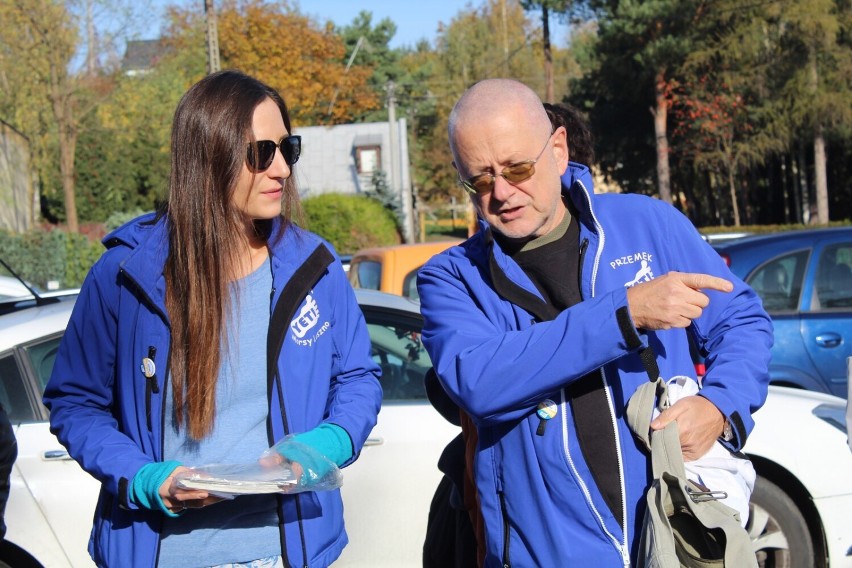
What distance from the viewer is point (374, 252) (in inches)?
313

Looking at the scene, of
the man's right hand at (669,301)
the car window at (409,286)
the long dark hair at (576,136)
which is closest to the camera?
the man's right hand at (669,301)

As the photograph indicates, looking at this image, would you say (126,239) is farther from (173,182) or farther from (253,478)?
(253,478)

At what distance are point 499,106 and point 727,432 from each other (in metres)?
0.87

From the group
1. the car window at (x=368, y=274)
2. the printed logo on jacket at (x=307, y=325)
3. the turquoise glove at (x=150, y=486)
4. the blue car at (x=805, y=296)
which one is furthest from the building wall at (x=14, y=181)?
the turquoise glove at (x=150, y=486)

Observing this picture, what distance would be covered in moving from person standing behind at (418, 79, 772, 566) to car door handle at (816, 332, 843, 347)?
4.89 m

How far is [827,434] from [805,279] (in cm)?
268

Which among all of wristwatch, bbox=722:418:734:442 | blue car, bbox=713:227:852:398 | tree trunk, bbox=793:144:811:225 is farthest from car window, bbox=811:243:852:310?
tree trunk, bbox=793:144:811:225

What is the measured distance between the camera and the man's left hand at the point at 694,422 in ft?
6.31

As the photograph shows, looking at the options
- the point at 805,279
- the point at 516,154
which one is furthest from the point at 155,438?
the point at 805,279

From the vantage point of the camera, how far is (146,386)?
222 centimetres

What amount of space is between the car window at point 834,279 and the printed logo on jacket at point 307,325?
5364 mm

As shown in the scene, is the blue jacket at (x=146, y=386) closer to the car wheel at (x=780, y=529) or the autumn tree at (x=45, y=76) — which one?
the car wheel at (x=780, y=529)

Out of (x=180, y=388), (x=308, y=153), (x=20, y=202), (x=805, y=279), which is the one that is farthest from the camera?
(x=308, y=153)

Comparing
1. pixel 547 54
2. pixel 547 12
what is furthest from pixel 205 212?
pixel 547 12
